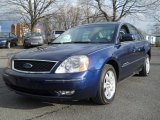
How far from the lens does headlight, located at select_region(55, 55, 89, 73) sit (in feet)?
15.3

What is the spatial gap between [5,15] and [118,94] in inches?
1392

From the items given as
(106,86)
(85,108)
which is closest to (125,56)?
(106,86)

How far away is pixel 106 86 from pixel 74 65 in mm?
879

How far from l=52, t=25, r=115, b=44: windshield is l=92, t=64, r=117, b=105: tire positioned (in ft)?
2.41

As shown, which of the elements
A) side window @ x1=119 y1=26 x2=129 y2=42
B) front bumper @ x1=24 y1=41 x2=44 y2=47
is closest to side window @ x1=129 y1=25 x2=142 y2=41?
→ side window @ x1=119 y1=26 x2=129 y2=42

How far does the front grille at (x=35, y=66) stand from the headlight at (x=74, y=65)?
0.15 meters

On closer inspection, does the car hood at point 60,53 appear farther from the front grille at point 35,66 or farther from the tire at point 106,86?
the tire at point 106,86

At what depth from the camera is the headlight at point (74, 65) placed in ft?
15.3

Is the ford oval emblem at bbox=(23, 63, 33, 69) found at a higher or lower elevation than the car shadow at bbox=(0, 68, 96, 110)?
higher

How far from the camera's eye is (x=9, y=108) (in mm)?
5047

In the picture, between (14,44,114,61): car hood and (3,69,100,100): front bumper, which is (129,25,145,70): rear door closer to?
(14,44,114,61): car hood

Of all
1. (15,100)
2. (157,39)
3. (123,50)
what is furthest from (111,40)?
(157,39)

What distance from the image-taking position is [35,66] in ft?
15.9

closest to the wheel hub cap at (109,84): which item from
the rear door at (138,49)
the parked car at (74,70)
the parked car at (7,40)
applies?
the parked car at (74,70)
